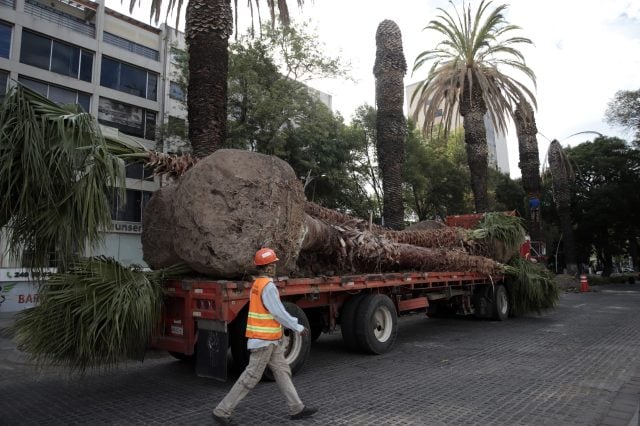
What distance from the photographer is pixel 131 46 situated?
2772 cm

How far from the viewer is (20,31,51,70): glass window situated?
23031 mm

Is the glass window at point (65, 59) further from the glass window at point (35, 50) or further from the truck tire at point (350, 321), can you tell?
the truck tire at point (350, 321)

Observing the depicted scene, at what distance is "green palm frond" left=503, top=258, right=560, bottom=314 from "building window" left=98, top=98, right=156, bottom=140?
829 inches

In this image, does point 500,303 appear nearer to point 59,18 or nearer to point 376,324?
point 376,324

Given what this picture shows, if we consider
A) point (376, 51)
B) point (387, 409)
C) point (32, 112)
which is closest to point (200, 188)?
point (32, 112)

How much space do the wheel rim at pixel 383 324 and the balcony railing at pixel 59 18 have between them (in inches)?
975

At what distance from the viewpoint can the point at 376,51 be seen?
15.7 metres

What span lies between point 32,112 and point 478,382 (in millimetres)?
6178

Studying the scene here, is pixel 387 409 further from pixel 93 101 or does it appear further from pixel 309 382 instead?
pixel 93 101

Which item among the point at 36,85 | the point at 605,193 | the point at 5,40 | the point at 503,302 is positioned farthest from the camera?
the point at 605,193

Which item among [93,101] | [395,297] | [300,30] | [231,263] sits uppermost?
[300,30]

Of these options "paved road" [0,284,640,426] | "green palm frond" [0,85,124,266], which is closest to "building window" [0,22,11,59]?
"paved road" [0,284,640,426]

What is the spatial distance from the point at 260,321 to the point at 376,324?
409cm

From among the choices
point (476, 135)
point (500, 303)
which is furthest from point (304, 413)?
point (476, 135)
